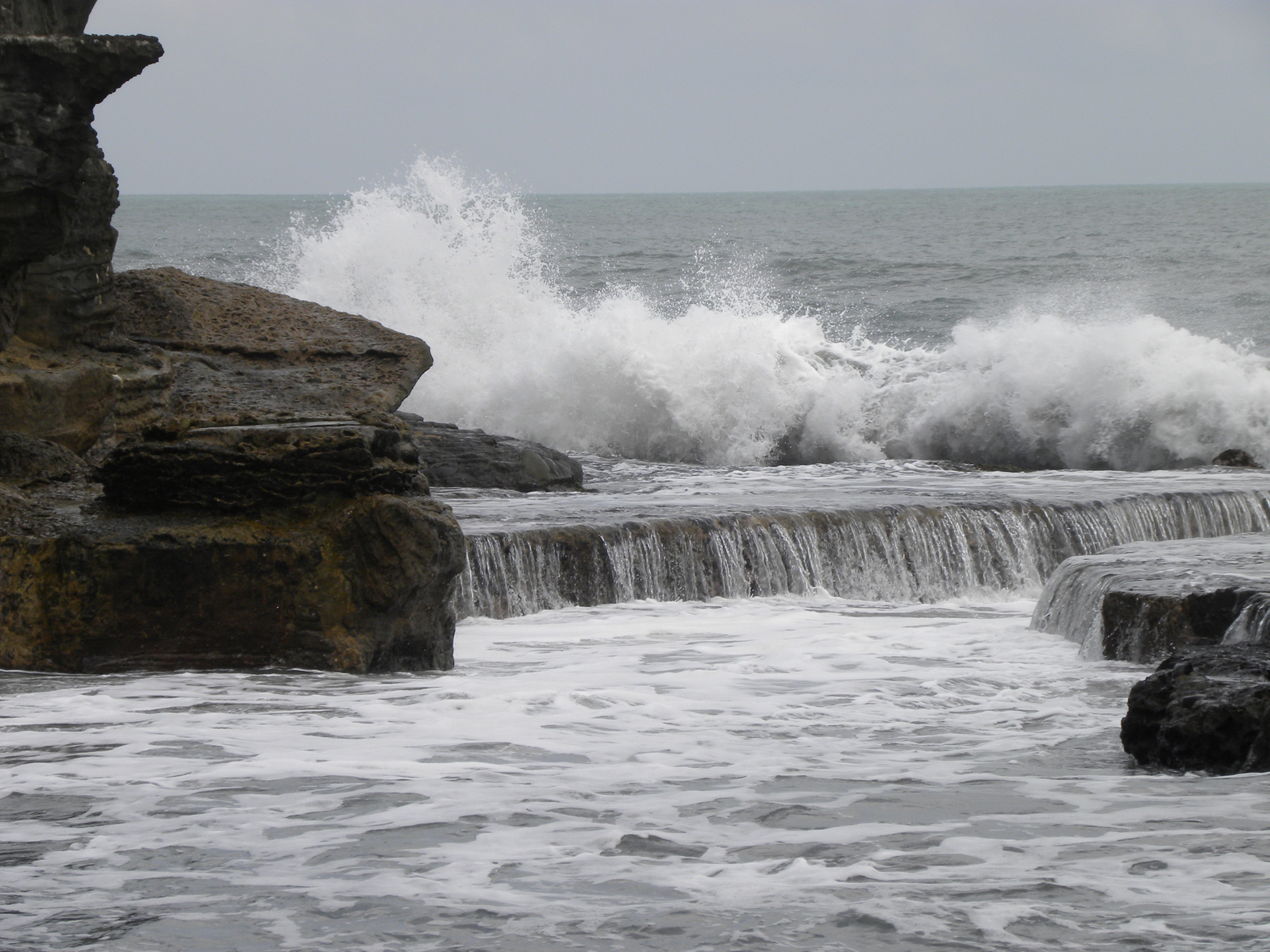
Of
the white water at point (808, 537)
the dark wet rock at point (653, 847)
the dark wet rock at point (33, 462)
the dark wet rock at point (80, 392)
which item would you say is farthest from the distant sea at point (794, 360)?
the dark wet rock at point (653, 847)

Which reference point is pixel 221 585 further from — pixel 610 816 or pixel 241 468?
pixel 610 816

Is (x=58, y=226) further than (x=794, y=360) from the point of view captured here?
No

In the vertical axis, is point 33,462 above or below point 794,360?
below

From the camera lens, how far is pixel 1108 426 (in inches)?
542

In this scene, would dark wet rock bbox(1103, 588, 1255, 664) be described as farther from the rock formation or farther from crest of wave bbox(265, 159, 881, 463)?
crest of wave bbox(265, 159, 881, 463)

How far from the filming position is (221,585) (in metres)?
5.43

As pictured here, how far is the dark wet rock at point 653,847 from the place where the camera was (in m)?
3.41

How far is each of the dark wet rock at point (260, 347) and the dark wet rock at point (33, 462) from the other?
45.6 inches

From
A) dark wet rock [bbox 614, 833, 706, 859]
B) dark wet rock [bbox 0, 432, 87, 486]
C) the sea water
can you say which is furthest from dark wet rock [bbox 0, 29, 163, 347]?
dark wet rock [bbox 614, 833, 706, 859]

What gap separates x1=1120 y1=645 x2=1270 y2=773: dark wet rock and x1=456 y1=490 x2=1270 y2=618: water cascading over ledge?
143 inches

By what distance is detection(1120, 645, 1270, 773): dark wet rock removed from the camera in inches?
161

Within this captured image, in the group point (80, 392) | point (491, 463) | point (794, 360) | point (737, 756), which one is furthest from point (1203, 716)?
point (794, 360)

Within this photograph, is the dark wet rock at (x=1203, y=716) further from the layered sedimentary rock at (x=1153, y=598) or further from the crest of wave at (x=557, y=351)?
the crest of wave at (x=557, y=351)

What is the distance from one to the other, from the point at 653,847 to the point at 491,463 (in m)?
6.76
